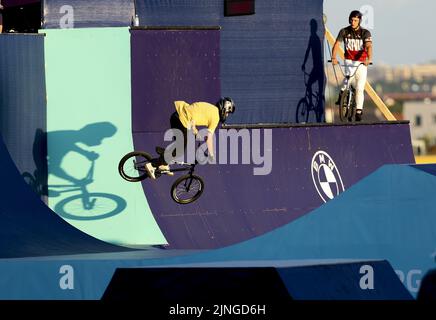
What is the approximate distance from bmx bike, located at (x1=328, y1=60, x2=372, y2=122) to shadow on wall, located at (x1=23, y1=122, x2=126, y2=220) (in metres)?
5.20

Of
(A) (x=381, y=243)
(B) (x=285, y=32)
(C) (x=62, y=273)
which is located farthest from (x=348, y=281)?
(B) (x=285, y=32)

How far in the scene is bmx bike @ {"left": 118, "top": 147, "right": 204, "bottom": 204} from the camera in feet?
70.2

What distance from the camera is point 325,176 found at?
942 inches

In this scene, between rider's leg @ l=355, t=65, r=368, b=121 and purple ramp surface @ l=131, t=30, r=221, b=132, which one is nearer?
purple ramp surface @ l=131, t=30, r=221, b=132

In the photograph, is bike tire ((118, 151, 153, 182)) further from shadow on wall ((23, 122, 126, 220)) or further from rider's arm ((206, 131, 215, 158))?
rider's arm ((206, 131, 215, 158))

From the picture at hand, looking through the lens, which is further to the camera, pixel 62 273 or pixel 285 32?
pixel 285 32

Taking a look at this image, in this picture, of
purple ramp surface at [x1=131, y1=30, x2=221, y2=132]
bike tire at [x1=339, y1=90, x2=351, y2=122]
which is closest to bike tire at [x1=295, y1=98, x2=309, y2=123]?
bike tire at [x1=339, y1=90, x2=351, y2=122]

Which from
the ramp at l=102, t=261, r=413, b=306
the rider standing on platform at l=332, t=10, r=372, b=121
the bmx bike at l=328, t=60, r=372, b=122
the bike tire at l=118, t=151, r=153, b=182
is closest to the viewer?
the ramp at l=102, t=261, r=413, b=306

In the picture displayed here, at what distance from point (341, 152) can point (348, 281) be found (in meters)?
8.84

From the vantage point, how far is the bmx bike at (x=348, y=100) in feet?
79.0

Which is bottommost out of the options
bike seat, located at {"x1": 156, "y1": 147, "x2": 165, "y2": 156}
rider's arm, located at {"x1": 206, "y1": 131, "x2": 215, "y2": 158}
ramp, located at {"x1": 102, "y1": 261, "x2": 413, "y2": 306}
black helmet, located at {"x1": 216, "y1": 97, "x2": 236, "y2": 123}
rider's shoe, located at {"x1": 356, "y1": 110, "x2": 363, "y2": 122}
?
ramp, located at {"x1": 102, "y1": 261, "x2": 413, "y2": 306}

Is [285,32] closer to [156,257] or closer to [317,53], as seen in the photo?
[317,53]

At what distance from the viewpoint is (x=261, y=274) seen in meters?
15.8
